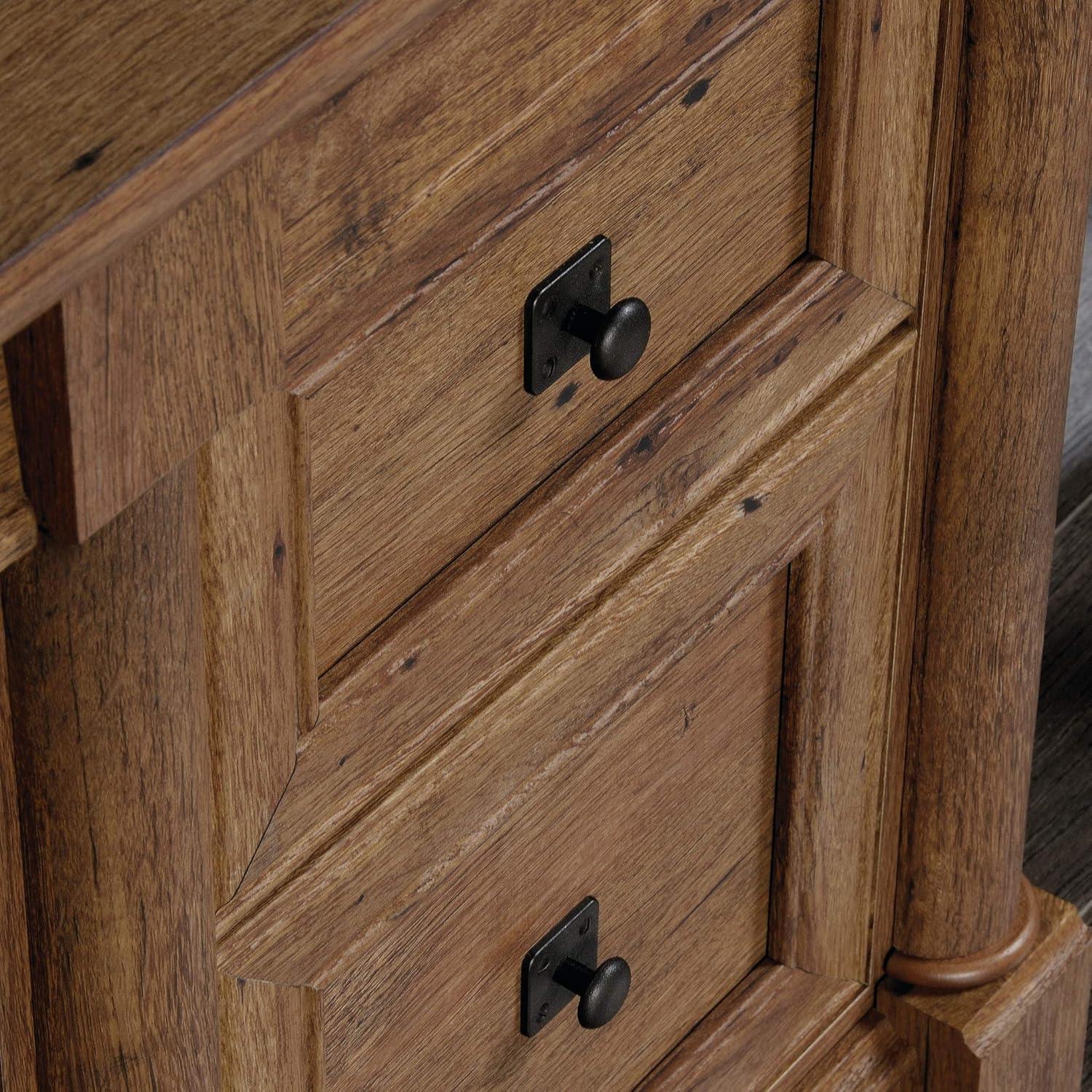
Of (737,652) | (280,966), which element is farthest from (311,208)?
(737,652)

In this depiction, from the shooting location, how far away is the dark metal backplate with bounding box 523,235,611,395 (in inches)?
28.8

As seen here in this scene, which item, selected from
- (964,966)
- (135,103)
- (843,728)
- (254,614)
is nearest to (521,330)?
(254,614)

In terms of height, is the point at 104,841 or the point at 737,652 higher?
the point at 104,841

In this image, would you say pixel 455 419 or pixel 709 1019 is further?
pixel 709 1019

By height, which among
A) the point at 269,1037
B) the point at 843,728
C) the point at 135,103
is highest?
the point at 135,103

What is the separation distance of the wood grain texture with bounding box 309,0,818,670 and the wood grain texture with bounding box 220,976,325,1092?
122 mm

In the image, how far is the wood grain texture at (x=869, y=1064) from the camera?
112 centimetres

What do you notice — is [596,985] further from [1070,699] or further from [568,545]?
[1070,699]

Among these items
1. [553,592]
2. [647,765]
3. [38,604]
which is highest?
[38,604]

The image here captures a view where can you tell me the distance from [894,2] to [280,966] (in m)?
0.44

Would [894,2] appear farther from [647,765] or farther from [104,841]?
[104,841]

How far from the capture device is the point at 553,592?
795 millimetres

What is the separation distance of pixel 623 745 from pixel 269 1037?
0.68 feet

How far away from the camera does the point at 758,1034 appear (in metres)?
1.05
